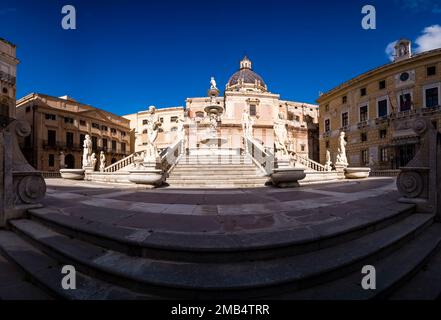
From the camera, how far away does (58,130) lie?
1339 inches

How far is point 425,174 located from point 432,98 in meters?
27.7

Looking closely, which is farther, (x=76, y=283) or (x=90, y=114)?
(x=90, y=114)

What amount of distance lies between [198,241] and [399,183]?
4.72m

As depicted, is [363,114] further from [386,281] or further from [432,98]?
[386,281]

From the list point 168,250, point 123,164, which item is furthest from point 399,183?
point 123,164

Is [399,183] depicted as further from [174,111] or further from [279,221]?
[174,111]

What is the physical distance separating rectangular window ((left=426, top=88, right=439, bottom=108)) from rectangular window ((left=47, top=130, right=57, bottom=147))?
51.0 m

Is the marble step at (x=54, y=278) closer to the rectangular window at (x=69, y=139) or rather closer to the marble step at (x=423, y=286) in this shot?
the marble step at (x=423, y=286)

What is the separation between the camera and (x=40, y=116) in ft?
105

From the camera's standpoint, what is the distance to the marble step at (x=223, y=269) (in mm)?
1889

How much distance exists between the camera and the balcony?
2497 centimetres

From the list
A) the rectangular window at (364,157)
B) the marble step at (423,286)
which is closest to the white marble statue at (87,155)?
the marble step at (423,286)

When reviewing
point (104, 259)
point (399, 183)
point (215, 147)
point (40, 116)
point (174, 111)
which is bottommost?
point (104, 259)
